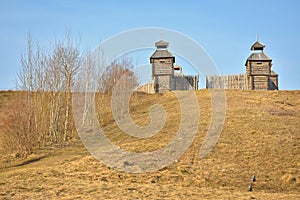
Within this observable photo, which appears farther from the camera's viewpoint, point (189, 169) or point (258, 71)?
point (258, 71)

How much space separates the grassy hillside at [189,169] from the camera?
13469mm

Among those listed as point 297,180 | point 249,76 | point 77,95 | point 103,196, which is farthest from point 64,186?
point 249,76

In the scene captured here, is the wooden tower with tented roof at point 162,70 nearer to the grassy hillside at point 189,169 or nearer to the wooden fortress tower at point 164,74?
the wooden fortress tower at point 164,74

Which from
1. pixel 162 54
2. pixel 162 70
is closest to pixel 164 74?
pixel 162 70

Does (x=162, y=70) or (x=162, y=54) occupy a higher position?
(x=162, y=54)

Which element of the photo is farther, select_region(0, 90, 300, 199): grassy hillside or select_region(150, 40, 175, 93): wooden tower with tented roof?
select_region(150, 40, 175, 93): wooden tower with tented roof

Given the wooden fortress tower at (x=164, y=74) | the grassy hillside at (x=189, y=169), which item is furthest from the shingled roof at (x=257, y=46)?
the grassy hillside at (x=189, y=169)

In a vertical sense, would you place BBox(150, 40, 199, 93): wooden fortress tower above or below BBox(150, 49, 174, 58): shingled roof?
below

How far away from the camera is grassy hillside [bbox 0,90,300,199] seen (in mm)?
13469

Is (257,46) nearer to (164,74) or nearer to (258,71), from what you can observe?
(258,71)

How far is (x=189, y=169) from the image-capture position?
16859 millimetres

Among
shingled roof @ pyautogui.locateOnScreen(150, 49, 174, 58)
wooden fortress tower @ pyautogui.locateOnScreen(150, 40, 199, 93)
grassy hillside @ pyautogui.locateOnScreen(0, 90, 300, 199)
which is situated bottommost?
grassy hillside @ pyautogui.locateOnScreen(0, 90, 300, 199)

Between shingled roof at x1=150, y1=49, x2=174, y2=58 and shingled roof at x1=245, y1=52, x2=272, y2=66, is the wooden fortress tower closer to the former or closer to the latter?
shingled roof at x1=150, y1=49, x2=174, y2=58

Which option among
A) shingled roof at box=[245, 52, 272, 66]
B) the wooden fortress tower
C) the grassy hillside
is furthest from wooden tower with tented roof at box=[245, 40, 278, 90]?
the grassy hillside
